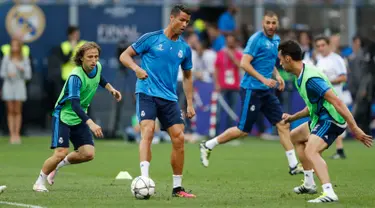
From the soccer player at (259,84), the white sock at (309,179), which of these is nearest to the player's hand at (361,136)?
the white sock at (309,179)

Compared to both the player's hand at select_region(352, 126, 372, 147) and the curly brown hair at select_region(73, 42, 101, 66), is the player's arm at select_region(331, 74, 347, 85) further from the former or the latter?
the player's hand at select_region(352, 126, 372, 147)

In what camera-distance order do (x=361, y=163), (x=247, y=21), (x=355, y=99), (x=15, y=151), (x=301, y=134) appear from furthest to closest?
(x=247, y=21) < (x=355, y=99) < (x=15, y=151) < (x=361, y=163) < (x=301, y=134)

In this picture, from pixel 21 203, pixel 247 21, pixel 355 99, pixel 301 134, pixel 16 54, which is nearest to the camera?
pixel 21 203

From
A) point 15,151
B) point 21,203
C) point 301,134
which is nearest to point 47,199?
point 21,203

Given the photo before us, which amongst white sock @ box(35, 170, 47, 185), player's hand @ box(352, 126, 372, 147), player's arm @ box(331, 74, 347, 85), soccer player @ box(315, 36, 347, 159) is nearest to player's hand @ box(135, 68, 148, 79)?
white sock @ box(35, 170, 47, 185)

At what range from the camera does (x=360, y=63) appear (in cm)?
2722

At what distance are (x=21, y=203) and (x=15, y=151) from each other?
9.80 meters

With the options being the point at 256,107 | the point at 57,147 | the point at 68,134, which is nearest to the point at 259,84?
the point at 256,107

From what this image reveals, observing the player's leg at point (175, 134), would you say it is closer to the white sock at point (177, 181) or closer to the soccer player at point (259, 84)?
the white sock at point (177, 181)

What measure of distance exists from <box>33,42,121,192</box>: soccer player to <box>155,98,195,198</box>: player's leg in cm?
76

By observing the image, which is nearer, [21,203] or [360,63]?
[21,203]

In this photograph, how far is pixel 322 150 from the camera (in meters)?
12.8

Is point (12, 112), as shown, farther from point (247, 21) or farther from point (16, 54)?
point (247, 21)

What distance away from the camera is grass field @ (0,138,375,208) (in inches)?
506
